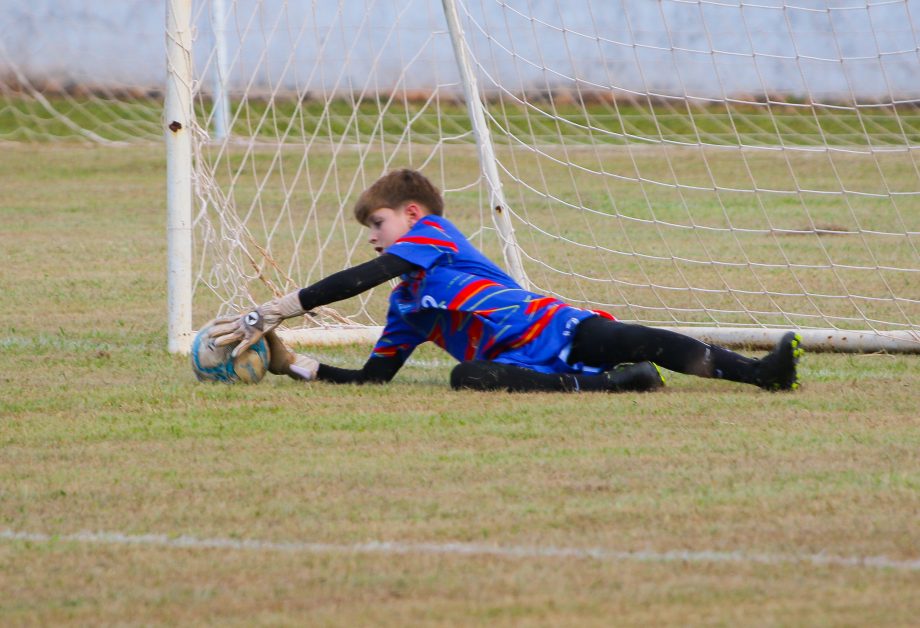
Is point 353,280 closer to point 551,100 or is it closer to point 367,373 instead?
point 367,373

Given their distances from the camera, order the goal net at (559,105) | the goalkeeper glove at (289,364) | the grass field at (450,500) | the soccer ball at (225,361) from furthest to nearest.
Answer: the goal net at (559,105) → the goalkeeper glove at (289,364) → the soccer ball at (225,361) → the grass field at (450,500)

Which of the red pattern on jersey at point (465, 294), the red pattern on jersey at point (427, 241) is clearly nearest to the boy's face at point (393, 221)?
Result: the red pattern on jersey at point (427, 241)

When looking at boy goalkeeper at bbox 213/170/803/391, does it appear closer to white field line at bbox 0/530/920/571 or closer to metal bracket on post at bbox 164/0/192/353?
metal bracket on post at bbox 164/0/192/353

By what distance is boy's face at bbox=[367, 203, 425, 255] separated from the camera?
221 inches

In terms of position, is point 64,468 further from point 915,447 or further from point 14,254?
point 14,254

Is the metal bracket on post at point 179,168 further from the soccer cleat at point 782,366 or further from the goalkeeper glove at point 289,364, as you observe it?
the soccer cleat at point 782,366

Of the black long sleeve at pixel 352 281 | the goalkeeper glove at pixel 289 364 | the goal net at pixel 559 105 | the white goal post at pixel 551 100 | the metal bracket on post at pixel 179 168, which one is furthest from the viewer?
the goal net at pixel 559 105

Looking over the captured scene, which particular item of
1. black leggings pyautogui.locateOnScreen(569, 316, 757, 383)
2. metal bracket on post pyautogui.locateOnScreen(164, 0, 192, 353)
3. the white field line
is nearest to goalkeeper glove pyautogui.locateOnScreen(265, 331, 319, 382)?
metal bracket on post pyautogui.locateOnScreen(164, 0, 192, 353)

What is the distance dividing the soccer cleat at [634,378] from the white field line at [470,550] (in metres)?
2.19

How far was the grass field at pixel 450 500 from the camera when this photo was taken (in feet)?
9.68

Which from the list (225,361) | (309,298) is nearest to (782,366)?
(309,298)

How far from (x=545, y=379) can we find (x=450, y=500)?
5.66 ft

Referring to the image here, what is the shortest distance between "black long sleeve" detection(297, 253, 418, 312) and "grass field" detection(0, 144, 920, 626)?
0.38 meters

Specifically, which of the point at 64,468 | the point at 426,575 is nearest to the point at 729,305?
the point at 64,468
